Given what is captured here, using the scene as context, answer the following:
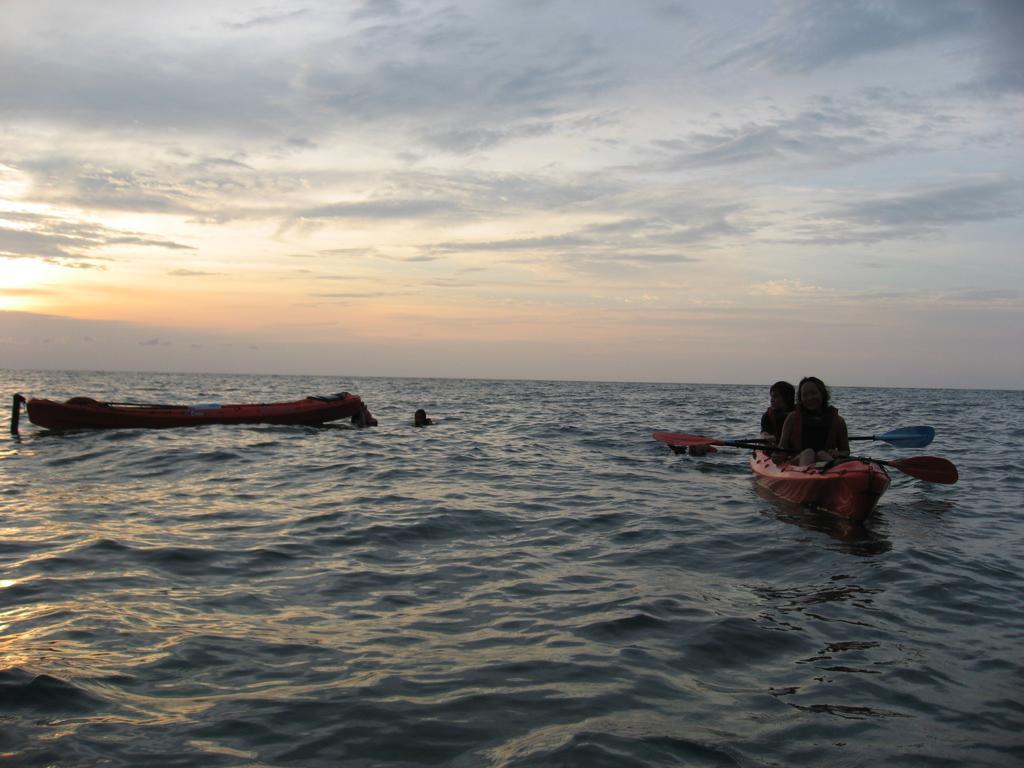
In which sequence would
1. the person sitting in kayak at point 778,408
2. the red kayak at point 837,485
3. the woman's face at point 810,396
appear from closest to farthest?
the red kayak at point 837,485 → the woman's face at point 810,396 → the person sitting in kayak at point 778,408

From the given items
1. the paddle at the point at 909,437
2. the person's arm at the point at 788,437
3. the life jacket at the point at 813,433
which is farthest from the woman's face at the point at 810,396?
the paddle at the point at 909,437

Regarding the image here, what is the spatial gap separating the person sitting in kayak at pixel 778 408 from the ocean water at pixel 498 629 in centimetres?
272

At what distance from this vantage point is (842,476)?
9703mm

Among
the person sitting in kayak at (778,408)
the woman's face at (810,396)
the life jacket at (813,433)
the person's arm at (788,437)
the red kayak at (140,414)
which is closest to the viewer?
the woman's face at (810,396)

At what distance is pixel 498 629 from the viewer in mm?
5348

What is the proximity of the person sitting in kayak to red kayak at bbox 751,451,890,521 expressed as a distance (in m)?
2.04

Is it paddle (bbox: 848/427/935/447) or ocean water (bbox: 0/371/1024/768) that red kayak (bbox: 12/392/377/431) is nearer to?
ocean water (bbox: 0/371/1024/768)

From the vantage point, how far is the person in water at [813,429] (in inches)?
444

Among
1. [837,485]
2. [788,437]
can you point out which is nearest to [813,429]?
[788,437]

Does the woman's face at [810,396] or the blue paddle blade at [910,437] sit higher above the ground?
the woman's face at [810,396]

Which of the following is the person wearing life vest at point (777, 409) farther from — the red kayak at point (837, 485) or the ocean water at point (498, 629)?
the ocean water at point (498, 629)

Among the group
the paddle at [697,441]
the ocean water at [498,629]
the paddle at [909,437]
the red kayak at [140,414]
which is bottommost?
the ocean water at [498,629]

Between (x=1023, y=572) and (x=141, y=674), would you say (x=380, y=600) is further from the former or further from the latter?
(x=1023, y=572)

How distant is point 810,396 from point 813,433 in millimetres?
762
